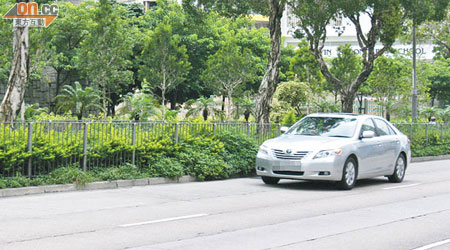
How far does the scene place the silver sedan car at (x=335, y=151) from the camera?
14188 millimetres

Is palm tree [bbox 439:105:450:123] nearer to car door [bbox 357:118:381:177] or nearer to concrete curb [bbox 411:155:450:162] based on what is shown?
concrete curb [bbox 411:155:450:162]

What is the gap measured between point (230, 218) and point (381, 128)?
7.22 metres

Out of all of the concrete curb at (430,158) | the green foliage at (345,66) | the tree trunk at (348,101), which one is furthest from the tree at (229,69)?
the concrete curb at (430,158)

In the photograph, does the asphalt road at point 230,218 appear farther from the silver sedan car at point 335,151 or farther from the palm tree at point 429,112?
the palm tree at point 429,112

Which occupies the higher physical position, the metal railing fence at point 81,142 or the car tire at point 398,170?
the metal railing fence at point 81,142

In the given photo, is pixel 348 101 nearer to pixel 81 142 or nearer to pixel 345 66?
pixel 81 142

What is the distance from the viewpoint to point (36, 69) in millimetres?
40938

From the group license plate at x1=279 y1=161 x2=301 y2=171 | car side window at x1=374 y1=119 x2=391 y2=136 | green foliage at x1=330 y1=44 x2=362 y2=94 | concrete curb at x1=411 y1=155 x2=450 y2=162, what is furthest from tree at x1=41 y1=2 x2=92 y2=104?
license plate at x1=279 y1=161 x2=301 y2=171

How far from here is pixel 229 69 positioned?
161 ft

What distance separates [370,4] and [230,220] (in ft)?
64.6

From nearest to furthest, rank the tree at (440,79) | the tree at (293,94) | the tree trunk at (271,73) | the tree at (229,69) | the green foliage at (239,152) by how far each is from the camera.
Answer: the green foliage at (239,152), the tree trunk at (271,73), the tree at (293,94), the tree at (229,69), the tree at (440,79)

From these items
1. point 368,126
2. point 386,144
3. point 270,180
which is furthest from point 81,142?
point 386,144

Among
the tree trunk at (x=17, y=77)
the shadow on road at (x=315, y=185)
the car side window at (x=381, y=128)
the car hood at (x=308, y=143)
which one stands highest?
the tree trunk at (x=17, y=77)

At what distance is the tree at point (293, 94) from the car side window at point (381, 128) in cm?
2709
